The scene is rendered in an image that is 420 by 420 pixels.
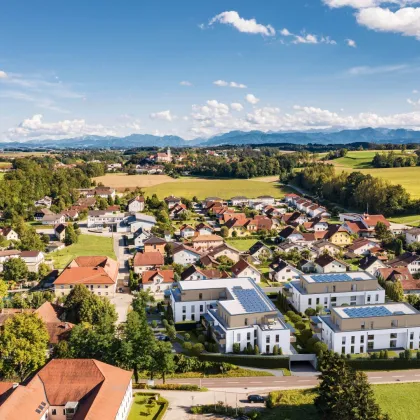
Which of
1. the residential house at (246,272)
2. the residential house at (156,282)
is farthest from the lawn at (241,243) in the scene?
the residential house at (156,282)

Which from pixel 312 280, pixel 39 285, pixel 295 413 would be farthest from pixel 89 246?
pixel 295 413

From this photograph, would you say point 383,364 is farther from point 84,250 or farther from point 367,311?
point 84,250

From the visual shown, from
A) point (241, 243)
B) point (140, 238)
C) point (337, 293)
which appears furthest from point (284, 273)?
point (140, 238)

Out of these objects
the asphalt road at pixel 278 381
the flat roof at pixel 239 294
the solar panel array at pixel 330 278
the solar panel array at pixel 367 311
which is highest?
the solar panel array at pixel 330 278

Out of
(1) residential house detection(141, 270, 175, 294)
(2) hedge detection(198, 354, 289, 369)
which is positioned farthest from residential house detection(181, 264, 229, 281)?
(2) hedge detection(198, 354, 289, 369)

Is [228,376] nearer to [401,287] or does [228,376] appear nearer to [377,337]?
[377,337]

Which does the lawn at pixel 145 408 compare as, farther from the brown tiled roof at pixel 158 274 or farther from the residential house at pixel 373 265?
the residential house at pixel 373 265
